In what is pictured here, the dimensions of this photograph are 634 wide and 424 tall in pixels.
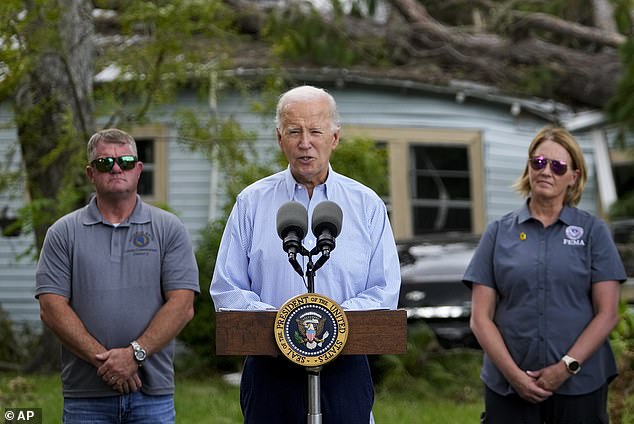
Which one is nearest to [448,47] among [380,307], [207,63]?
[207,63]

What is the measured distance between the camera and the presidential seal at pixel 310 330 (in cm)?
396

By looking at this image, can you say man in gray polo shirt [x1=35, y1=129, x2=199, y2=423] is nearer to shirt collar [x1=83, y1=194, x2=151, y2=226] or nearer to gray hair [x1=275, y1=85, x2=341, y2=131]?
shirt collar [x1=83, y1=194, x2=151, y2=226]

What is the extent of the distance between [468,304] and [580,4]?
9.29 meters

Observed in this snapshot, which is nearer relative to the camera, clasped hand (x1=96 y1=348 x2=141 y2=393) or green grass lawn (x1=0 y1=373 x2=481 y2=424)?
clasped hand (x1=96 y1=348 x2=141 y2=393)

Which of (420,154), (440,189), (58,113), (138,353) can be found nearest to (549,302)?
(138,353)

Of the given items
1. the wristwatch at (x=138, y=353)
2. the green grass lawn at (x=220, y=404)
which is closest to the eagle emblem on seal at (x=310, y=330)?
the wristwatch at (x=138, y=353)

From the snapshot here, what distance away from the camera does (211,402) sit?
9328 mm

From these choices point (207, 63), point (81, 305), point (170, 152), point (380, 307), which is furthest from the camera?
point (170, 152)

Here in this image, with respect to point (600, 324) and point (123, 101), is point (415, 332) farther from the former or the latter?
point (600, 324)

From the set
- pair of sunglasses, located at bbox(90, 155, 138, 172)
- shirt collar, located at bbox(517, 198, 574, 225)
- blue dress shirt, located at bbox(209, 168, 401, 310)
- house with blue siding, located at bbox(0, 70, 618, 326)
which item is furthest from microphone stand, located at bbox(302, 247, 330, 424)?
house with blue siding, located at bbox(0, 70, 618, 326)

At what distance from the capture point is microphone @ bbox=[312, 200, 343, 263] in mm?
4008

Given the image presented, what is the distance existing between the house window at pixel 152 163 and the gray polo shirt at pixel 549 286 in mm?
9619

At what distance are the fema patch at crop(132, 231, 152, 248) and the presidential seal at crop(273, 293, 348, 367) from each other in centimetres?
146

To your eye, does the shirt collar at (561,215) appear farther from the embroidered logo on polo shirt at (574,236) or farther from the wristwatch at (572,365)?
the wristwatch at (572,365)
